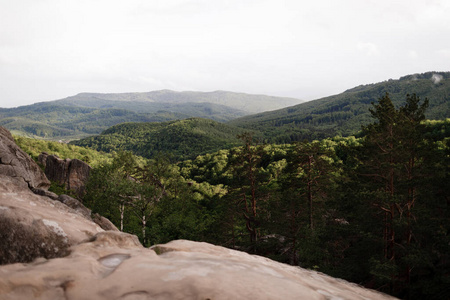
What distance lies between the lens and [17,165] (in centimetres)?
2045

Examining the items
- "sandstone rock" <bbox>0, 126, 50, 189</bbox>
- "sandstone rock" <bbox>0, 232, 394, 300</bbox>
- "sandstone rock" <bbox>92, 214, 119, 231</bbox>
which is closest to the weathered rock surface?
"sandstone rock" <bbox>0, 126, 50, 189</bbox>

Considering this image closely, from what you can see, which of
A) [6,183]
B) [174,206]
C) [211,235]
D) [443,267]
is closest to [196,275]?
[6,183]

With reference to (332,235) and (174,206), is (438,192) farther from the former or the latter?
(174,206)

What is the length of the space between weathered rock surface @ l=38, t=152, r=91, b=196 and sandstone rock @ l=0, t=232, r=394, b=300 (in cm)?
4117

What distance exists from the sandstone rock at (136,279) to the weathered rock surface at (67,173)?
4117 cm

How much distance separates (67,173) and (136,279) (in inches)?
1783

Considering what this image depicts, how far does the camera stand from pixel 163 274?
6.18m

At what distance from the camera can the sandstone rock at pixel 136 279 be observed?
525cm

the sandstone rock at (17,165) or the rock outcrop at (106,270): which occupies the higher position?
the sandstone rock at (17,165)

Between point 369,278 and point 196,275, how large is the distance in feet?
75.8

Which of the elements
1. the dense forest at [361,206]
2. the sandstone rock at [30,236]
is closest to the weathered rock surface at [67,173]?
the dense forest at [361,206]

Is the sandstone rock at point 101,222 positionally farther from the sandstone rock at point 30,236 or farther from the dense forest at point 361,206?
the sandstone rock at point 30,236

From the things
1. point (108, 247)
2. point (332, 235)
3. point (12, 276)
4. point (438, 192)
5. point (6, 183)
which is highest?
point (6, 183)

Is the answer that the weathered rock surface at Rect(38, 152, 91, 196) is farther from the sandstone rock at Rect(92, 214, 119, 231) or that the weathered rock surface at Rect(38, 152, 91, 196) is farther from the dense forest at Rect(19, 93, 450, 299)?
the sandstone rock at Rect(92, 214, 119, 231)
